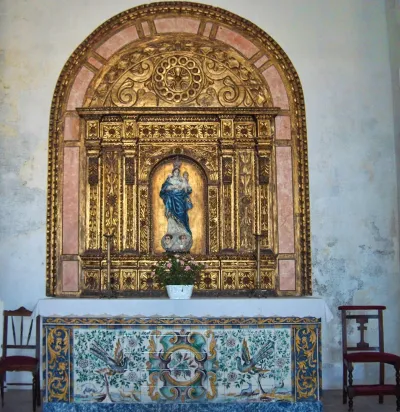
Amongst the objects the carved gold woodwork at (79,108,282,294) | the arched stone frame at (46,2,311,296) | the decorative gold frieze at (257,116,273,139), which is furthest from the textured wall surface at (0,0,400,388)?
the carved gold woodwork at (79,108,282,294)

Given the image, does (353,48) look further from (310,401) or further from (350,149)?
(310,401)

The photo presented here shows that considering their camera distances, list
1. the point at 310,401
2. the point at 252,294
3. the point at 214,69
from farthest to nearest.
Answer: the point at 214,69 < the point at 252,294 < the point at 310,401

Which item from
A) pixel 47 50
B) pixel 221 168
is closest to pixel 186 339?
pixel 221 168

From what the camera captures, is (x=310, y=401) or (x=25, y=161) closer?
(x=310, y=401)

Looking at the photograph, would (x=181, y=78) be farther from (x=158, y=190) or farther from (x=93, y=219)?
(x=93, y=219)

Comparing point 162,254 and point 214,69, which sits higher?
point 214,69

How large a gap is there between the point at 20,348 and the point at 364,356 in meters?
3.92

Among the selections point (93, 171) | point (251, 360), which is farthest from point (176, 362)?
point (93, 171)

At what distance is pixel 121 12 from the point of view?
28.4 feet

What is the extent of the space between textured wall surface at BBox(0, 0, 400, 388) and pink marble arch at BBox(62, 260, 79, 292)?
0.93ft

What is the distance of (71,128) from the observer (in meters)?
8.57

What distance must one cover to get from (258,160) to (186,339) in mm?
2795

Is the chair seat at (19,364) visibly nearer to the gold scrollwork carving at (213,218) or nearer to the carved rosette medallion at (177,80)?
the gold scrollwork carving at (213,218)

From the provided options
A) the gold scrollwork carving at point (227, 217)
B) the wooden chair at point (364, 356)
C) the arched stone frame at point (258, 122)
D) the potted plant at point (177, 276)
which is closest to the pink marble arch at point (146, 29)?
the arched stone frame at point (258, 122)
